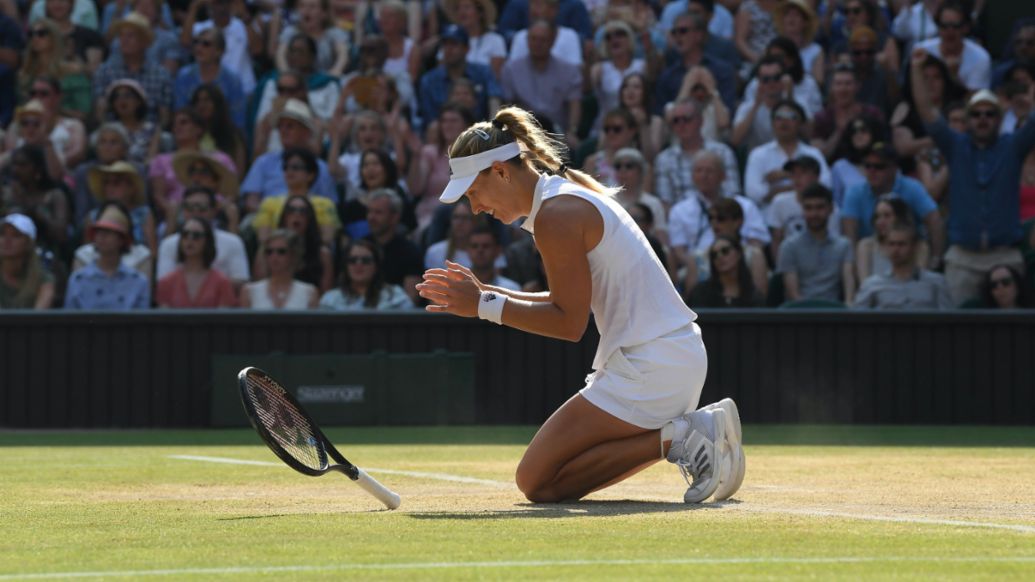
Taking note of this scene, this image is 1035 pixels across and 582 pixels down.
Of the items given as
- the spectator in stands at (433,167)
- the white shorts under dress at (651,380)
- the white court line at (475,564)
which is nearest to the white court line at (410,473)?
the white shorts under dress at (651,380)

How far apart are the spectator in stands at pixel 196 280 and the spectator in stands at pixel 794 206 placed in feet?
15.0

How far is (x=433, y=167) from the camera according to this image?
15445mm

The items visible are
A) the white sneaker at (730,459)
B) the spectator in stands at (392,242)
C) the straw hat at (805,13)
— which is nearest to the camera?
the white sneaker at (730,459)

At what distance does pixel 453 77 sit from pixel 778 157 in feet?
11.1

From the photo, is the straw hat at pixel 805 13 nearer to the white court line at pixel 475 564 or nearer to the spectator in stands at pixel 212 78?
the spectator in stands at pixel 212 78

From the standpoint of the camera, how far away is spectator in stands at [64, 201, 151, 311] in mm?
13797

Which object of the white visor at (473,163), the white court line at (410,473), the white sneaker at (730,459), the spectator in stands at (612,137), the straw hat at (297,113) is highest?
the straw hat at (297,113)

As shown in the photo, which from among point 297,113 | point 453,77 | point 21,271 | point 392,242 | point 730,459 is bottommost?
point 730,459

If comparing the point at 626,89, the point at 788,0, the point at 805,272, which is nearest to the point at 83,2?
the point at 626,89

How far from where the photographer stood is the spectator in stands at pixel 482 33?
653 inches

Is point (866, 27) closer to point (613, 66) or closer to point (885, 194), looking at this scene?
point (613, 66)

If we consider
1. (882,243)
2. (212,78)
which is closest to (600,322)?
(882,243)

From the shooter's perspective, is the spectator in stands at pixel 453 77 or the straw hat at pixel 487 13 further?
the straw hat at pixel 487 13

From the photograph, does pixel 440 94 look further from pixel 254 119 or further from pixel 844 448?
pixel 844 448
